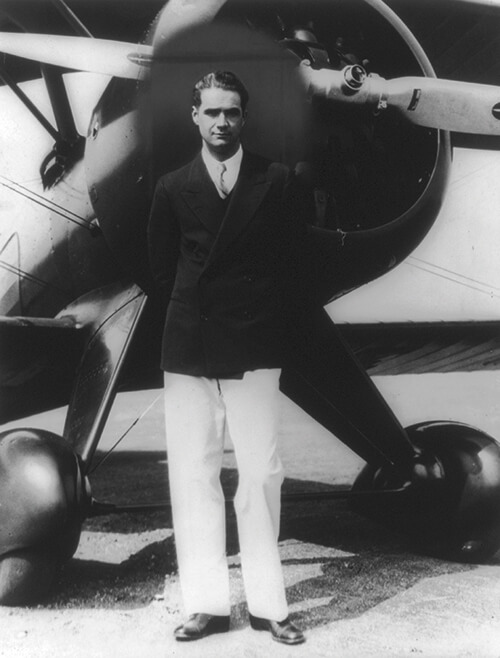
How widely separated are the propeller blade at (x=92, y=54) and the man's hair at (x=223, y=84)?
35cm

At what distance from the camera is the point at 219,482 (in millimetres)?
2518

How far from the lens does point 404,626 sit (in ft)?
8.82

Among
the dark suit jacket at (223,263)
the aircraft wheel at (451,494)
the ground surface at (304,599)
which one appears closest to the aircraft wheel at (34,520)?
the ground surface at (304,599)

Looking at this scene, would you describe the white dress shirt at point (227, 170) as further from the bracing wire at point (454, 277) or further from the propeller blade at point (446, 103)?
the bracing wire at point (454, 277)

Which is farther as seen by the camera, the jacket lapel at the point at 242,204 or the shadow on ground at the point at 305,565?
the shadow on ground at the point at 305,565

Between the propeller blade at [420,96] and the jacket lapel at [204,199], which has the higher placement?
the propeller blade at [420,96]

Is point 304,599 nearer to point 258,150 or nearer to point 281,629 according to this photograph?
point 281,629

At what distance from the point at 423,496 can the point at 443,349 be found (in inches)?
67.5

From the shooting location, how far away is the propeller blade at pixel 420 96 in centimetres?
267

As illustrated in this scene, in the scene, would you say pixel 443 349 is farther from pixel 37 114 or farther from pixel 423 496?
pixel 37 114

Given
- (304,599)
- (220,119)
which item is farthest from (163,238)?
(304,599)

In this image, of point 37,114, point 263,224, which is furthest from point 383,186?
point 37,114

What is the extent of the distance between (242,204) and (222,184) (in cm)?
11

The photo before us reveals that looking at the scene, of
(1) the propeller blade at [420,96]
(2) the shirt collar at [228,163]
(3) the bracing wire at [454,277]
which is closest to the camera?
(2) the shirt collar at [228,163]
